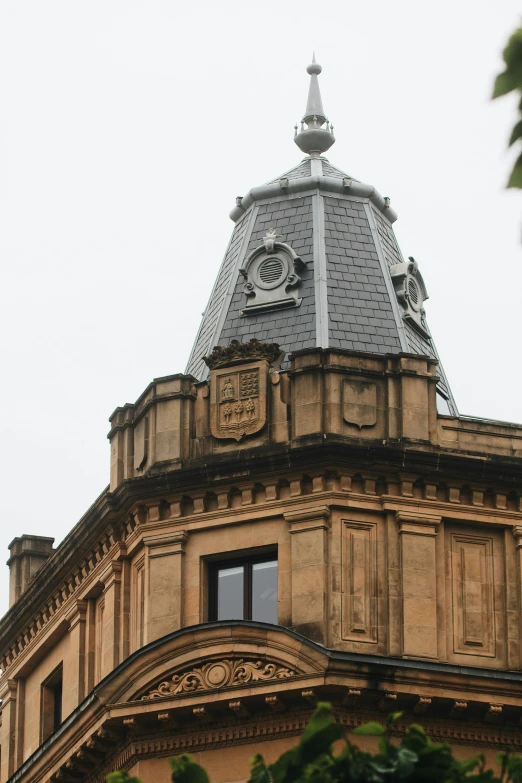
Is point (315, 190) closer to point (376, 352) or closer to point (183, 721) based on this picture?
point (376, 352)

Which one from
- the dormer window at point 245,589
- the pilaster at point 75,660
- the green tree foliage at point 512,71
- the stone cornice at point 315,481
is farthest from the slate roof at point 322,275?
the green tree foliage at point 512,71

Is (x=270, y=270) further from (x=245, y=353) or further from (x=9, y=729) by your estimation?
(x=9, y=729)

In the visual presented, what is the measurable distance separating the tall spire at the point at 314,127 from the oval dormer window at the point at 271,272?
187 inches

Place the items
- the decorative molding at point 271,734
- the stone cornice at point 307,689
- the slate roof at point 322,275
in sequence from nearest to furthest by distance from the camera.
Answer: the stone cornice at point 307,689, the decorative molding at point 271,734, the slate roof at point 322,275

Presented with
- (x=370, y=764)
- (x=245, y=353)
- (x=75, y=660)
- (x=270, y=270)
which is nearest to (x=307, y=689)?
(x=245, y=353)

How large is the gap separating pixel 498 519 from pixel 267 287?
299 inches

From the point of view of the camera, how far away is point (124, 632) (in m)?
38.4

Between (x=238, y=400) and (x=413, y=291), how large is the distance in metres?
6.56

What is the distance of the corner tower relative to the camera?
4081 centimetres

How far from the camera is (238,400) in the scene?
37781 mm

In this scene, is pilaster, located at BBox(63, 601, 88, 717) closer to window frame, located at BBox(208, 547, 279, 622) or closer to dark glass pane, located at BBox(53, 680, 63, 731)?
dark glass pane, located at BBox(53, 680, 63, 731)

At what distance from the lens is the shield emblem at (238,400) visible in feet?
123

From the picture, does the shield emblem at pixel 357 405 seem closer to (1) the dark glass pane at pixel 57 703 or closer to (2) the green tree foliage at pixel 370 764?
(1) the dark glass pane at pixel 57 703

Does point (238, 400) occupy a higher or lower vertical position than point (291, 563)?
higher
